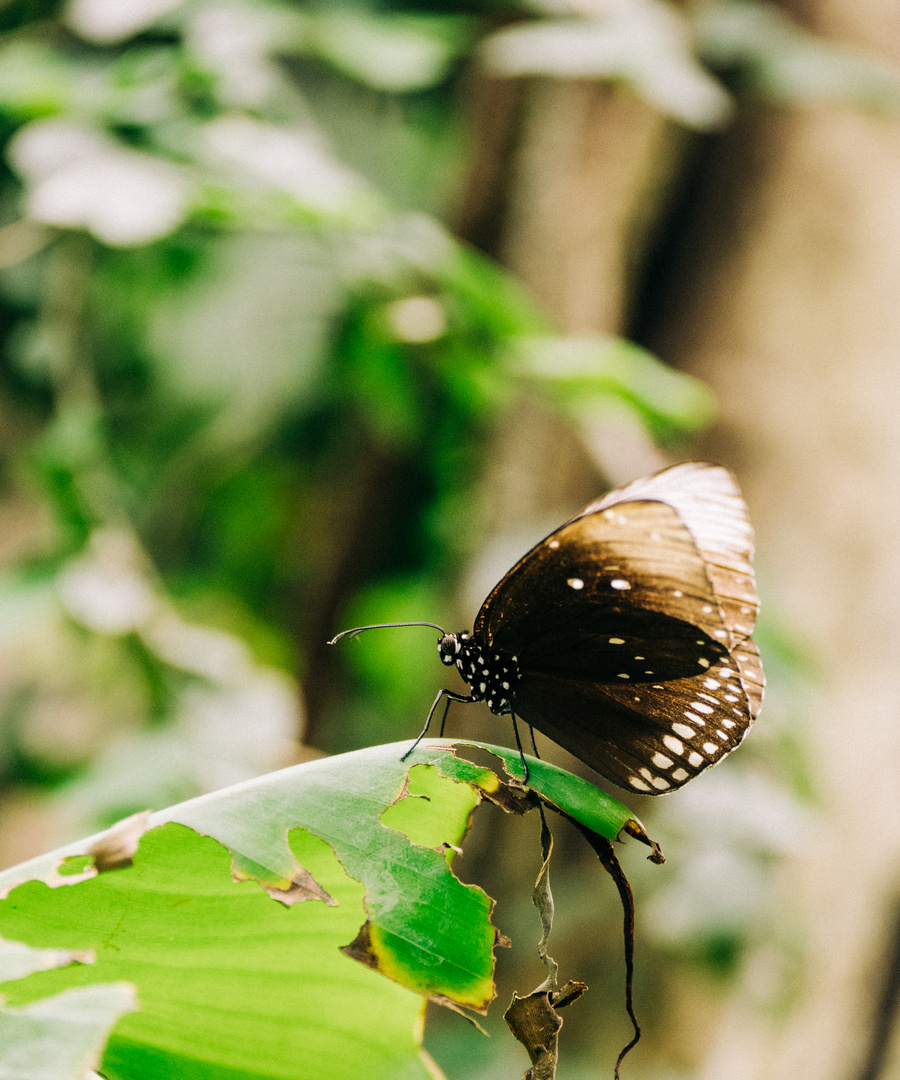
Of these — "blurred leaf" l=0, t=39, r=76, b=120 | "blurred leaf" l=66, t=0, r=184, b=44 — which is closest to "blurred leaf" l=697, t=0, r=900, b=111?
"blurred leaf" l=66, t=0, r=184, b=44

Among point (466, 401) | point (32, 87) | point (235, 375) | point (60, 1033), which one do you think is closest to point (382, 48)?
point (32, 87)

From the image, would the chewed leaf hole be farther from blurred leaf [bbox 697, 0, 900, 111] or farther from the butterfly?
blurred leaf [bbox 697, 0, 900, 111]

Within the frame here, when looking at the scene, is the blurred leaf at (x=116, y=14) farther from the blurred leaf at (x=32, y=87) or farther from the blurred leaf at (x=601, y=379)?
the blurred leaf at (x=601, y=379)

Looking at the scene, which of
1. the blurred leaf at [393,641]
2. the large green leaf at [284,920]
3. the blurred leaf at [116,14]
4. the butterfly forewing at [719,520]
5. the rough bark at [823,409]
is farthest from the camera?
the blurred leaf at [393,641]

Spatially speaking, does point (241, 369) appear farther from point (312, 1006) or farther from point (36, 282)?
point (312, 1006)

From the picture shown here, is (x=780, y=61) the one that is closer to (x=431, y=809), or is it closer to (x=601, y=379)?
(x=601, y=379)

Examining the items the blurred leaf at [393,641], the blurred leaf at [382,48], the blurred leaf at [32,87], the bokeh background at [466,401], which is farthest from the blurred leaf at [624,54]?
the blurred leaf at [393,641]

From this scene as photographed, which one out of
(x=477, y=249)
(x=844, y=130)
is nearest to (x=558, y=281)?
(x=477, y=249)
